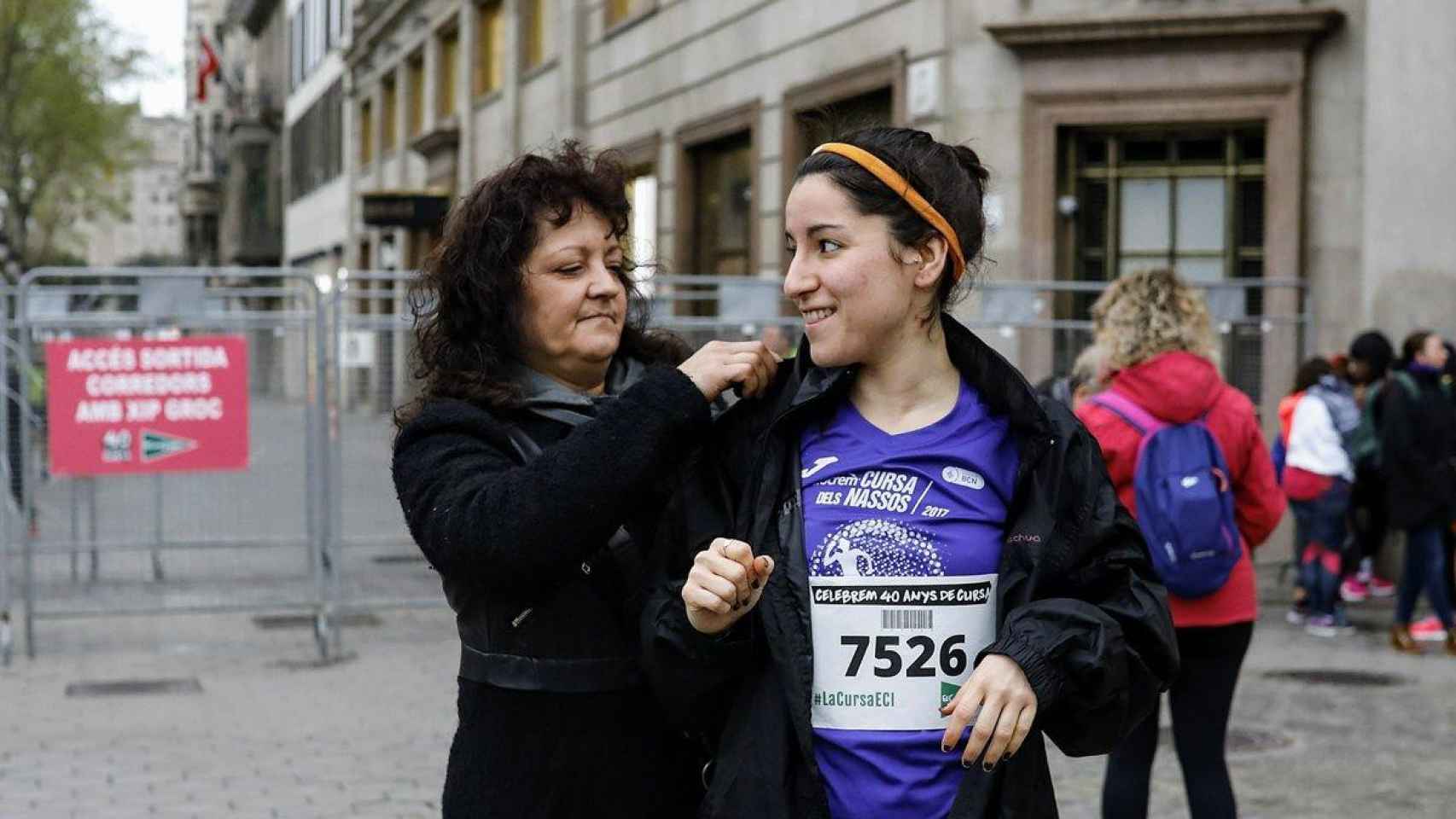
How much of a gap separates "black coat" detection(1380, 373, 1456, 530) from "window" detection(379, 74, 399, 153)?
94.7ft

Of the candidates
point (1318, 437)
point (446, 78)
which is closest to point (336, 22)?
point (446, 78)

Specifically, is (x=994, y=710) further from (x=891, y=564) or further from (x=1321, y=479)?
(x=1321, y=479)

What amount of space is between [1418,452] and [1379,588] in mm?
2676

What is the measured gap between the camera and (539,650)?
2896 millimetres

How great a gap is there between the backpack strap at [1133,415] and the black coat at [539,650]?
9.48ft

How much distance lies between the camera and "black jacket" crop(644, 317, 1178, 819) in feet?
8.48

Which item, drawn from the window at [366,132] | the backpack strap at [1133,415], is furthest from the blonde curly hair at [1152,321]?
the window at [366,132]

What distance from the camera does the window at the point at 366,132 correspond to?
40219 mm

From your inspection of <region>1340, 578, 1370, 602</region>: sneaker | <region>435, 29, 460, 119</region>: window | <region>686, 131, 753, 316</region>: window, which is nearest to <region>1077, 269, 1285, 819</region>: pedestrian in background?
<region>1340, 578, 1370, 602</region>: sneaker

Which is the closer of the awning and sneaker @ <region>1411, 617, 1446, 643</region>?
sneaker @ <region>1411, 617, 1446, 643</region>

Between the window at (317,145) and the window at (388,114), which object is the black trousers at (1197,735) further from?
the window at (317,145)

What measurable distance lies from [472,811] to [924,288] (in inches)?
39.7

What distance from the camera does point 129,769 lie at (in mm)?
7762

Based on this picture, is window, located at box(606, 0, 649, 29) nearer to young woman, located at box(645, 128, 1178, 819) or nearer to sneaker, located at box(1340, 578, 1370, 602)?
sneaker, located at box(1340, 578, 1370, 602)
